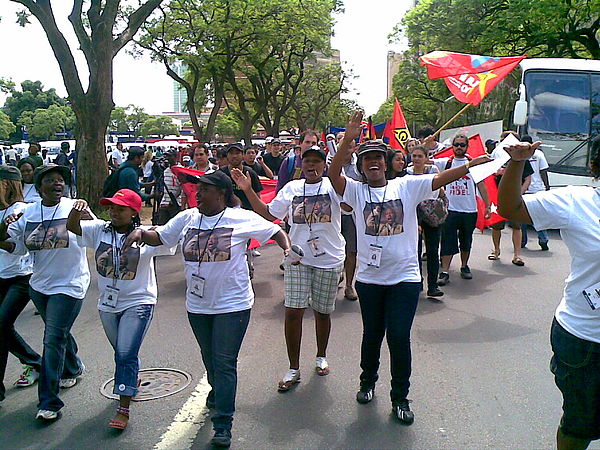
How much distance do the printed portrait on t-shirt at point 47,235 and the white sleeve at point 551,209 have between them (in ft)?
10.6

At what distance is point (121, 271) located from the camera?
4.10 meters

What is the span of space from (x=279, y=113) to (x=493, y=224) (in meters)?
30.6

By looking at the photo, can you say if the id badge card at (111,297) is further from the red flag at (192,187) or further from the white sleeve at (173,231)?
the red flag at (192,187)

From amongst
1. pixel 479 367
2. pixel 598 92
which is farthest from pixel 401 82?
pixel 479 367

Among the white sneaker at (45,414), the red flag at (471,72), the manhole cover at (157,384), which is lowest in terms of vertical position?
the manhole cover at (157,384)

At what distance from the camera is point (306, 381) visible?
15.7 feet

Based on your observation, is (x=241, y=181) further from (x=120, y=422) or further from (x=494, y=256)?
(x=494, y=256)

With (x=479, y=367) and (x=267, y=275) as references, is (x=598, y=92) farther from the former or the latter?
(x=479, y=367)

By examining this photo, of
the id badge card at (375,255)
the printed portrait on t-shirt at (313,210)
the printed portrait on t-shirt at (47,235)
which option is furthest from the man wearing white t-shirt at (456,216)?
the printed portrait on t-shirt at (47,235)

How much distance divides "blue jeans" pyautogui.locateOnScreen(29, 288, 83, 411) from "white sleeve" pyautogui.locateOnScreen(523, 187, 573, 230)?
322 centimetres

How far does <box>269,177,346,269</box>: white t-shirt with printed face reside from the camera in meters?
4.75

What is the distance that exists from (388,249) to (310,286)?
0.94 meters

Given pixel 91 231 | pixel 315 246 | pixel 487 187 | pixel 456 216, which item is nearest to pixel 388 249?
pixel 315 246

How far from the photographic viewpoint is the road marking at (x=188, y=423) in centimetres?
383
